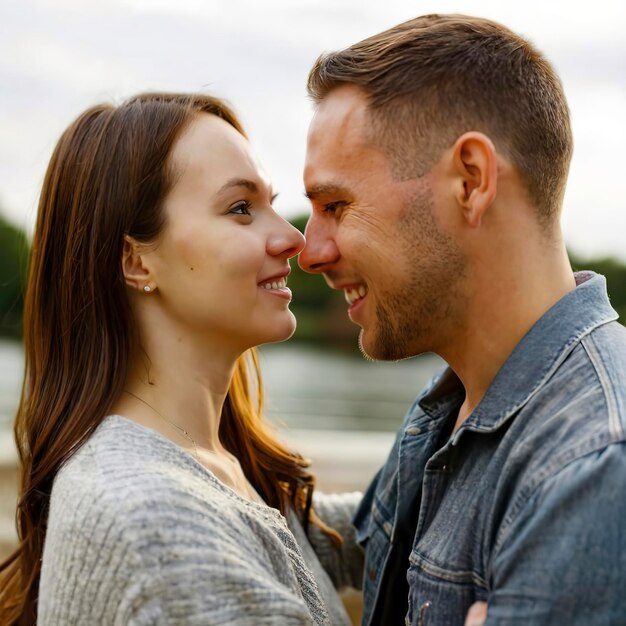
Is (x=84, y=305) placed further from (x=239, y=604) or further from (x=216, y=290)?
(x=239, y=604)

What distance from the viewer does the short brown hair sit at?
200 centimetres

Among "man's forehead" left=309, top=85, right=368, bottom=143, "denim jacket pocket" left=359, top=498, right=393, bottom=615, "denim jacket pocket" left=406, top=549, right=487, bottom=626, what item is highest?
"man's forehead" left=309, top=85, right=368, bottom=143

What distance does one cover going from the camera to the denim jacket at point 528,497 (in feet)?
4.93

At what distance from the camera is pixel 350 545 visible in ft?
8.67

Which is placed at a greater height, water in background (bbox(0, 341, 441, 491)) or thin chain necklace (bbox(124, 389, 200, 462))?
thin chain necklace (bbox(124, 389, 200, 462))

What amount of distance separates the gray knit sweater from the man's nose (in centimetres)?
64

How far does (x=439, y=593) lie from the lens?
1.88 m

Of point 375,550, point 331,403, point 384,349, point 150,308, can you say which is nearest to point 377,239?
point 384,349

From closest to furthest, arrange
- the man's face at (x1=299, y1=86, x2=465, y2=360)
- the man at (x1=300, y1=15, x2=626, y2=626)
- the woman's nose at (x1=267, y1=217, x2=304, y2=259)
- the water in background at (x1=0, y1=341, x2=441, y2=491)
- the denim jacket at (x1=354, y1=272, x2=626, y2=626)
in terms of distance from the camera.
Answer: the denim jacket at (x1=354, y1=272, x2=626, y2=626) < the man at (x1=300, y1=15, x2=626, y2=626) < the man's face at (x1=299, y1=86, x2=465, y2=360) < the woman's nose at (x1=267, y1=217, x2=304, y2=259) < the water in background at (x1=0, y1=341, x2=441, y2=491)

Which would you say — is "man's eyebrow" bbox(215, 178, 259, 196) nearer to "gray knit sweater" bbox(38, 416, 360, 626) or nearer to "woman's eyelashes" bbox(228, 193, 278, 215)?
"woman's eyelashes" bbox(228, 193, 278, 215)

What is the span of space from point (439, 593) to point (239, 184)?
1.09 metres

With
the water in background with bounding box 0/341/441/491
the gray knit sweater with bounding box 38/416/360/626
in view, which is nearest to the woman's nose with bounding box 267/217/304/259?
the gray knit sweater with bounding box 38/416/360/626

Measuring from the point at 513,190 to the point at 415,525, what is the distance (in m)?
0.87

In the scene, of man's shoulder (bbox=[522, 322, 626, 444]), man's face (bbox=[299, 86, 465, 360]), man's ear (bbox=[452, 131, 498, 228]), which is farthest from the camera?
man's face (bbox=[299, 86, 465, 360])
